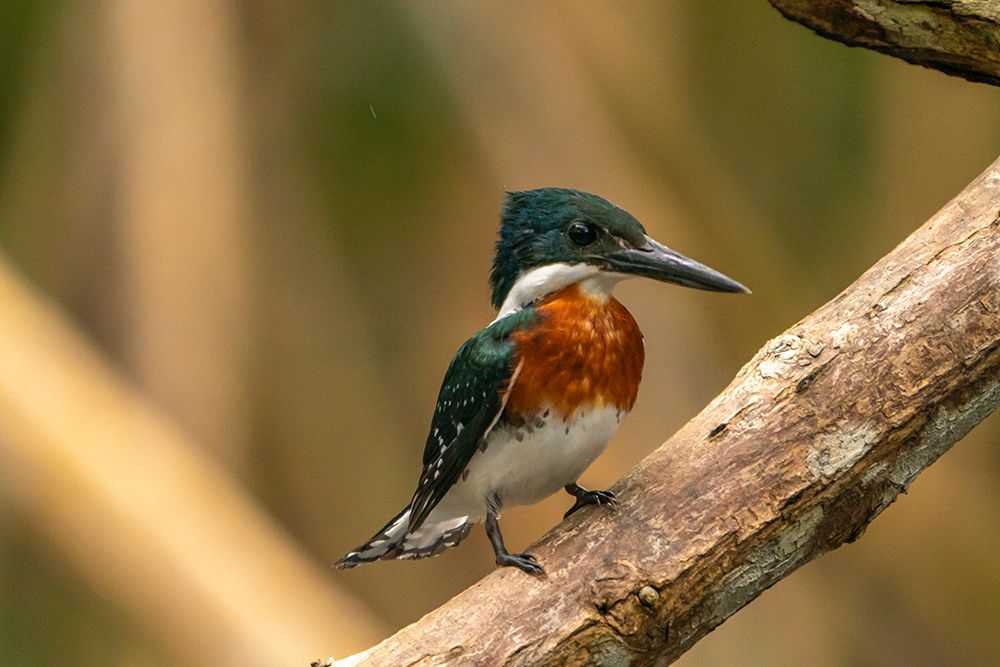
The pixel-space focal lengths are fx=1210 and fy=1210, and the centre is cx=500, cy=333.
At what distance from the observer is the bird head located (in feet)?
6.37

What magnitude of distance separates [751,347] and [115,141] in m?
1.99

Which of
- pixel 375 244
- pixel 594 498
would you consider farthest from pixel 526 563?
pixel 375 244

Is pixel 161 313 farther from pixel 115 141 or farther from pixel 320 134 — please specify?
pixel 320 134

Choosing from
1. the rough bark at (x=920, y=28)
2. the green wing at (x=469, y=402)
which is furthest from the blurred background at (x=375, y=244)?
the rough bark at (x=920, y=28)

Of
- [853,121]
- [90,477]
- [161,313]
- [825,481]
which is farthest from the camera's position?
[853,121]

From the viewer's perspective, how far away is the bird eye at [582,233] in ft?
6.45

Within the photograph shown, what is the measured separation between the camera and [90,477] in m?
3.00

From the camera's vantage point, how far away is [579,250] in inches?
77.7

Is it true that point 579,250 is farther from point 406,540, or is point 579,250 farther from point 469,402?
point 406,540

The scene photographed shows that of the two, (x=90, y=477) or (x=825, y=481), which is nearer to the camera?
(x=825, y=481)

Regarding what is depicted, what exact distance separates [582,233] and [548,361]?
0.22m

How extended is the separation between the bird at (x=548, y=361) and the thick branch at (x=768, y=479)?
0.14m

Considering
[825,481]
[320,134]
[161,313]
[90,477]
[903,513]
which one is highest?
[320,134]

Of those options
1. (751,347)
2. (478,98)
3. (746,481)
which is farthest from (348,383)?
(746,481)
